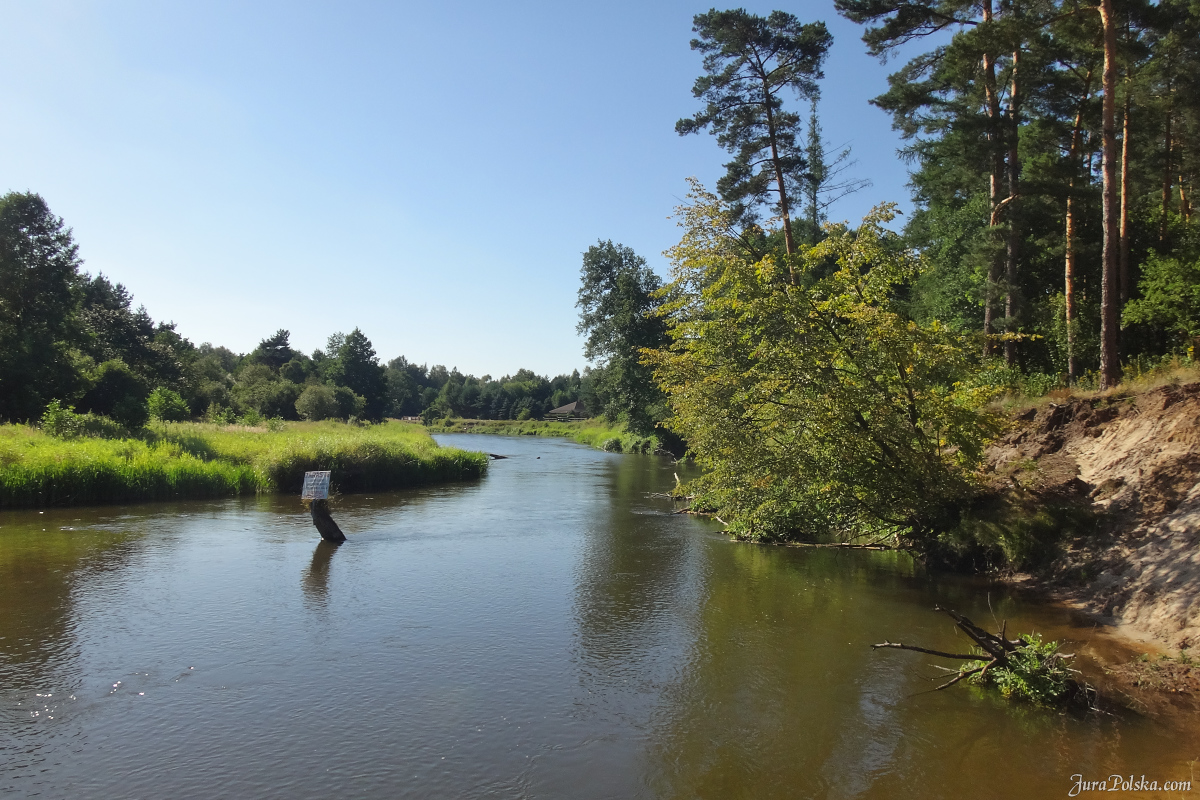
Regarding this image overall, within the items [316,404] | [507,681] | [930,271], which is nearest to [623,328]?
[316,404]

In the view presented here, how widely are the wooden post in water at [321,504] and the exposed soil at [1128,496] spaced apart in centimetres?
1472

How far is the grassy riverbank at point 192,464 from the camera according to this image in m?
20.1

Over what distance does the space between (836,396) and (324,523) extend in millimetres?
11998

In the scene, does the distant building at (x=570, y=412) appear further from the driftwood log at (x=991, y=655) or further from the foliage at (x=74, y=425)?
the driftwood log at (x=991, y=655)

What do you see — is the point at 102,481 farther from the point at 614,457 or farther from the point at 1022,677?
the point at 614,457

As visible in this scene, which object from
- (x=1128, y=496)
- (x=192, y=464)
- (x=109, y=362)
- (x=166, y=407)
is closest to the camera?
(x=1128, y=496)

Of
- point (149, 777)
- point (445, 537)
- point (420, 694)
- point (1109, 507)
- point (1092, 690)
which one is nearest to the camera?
point (149, 777)

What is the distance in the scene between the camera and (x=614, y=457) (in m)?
49.2

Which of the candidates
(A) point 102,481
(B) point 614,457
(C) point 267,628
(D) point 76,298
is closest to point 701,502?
(C) point 267,628

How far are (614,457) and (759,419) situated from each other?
114ft

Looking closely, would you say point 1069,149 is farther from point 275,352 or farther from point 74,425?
point 275,352

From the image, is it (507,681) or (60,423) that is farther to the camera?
(60,423)

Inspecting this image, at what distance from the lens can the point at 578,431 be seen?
7712 centimetres

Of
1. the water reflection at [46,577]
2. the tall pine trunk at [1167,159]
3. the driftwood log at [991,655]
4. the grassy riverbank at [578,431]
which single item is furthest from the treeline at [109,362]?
the tall pine trunk at [1167,159]
